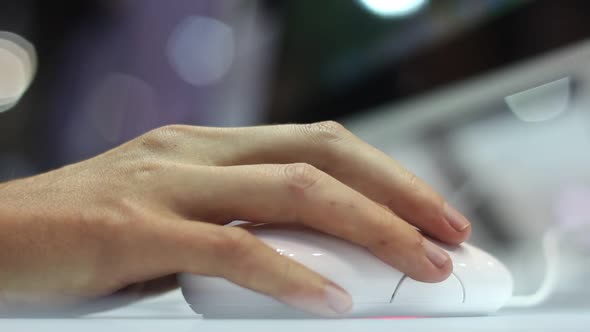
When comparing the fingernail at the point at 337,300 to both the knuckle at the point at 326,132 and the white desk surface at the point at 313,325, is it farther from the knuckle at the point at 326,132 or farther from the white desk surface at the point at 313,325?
the knuckle at the point at 326,132

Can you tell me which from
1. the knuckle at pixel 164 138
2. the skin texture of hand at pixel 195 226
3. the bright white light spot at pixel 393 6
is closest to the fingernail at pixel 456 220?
the skin texture of hand at pixel 195 226

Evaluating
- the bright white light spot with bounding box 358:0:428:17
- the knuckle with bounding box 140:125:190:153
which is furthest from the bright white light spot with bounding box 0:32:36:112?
the knuckle with bounding box 140:125:190:153

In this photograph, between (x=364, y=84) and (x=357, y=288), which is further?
(x=364, y=84)

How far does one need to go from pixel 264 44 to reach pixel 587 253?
1.19 metres

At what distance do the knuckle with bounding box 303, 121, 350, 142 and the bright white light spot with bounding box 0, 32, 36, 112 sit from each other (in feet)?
5.03

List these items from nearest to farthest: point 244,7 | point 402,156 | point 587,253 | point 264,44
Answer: point 587,253, point 402,156, point 264,44, point 244,7

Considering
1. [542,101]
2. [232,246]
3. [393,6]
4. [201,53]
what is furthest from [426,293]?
[201,53]

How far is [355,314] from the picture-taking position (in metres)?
0.35

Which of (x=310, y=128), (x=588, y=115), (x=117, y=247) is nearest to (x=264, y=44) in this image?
(x=588, y=115)

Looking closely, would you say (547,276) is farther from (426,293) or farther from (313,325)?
(313,325)

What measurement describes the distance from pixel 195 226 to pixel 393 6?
0.71 m

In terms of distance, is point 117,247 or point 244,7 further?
point 244,7

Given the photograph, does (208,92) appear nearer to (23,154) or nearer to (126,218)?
(23,154)

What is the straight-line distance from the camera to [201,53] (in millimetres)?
1844
